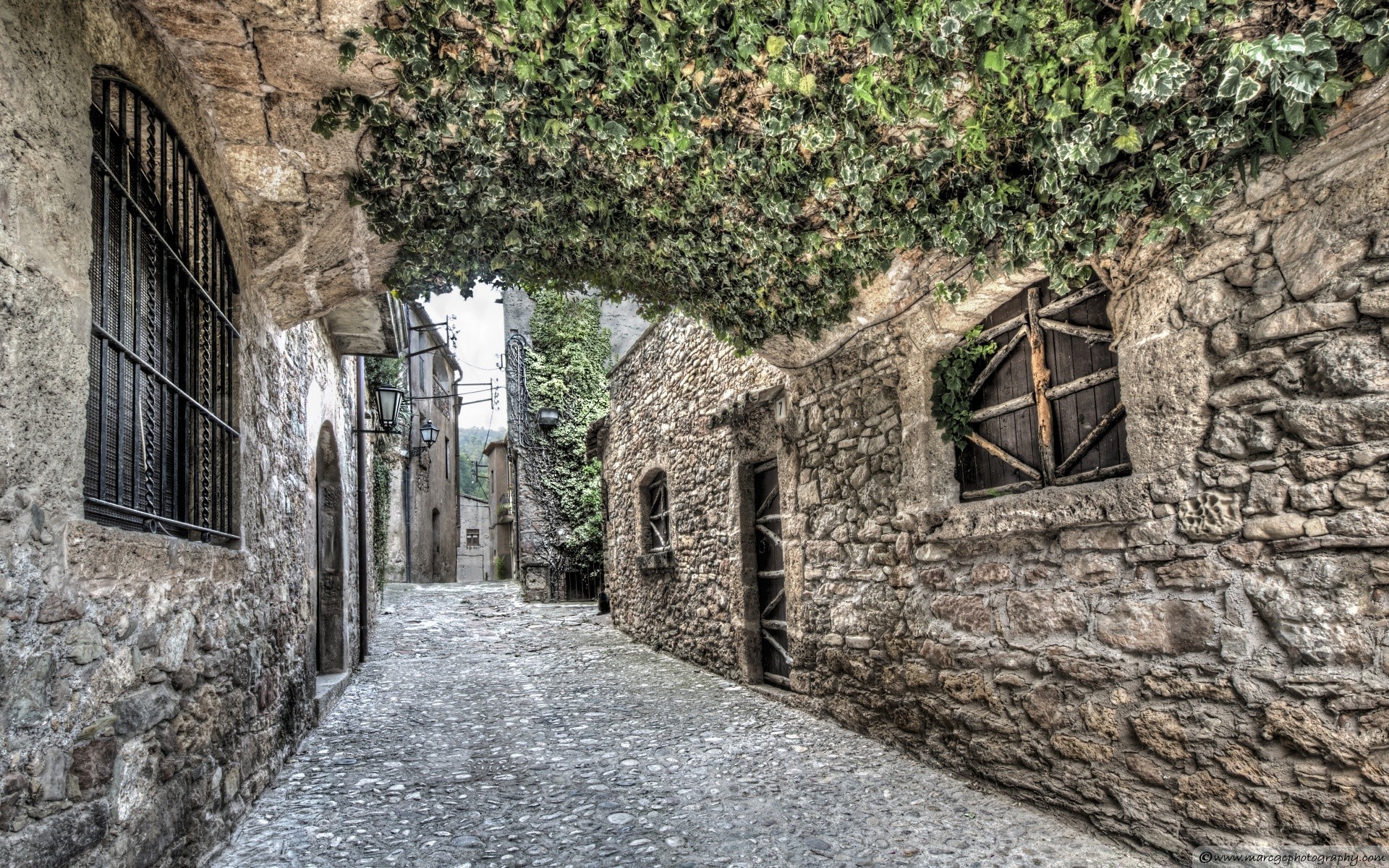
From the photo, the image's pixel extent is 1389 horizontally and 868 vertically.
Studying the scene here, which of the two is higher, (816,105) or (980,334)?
(816,105)

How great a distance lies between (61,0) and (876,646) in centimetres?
435

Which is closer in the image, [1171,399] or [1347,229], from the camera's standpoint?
[1347,229]

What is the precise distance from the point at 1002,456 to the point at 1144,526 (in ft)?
3.16

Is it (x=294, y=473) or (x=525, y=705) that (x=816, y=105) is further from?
(x=525, y=705)

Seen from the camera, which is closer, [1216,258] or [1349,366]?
[1349,366]

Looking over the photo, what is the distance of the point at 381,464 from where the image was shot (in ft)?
44.4

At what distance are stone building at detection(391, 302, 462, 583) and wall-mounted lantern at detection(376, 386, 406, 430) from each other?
8.23 meters

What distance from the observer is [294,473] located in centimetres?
486

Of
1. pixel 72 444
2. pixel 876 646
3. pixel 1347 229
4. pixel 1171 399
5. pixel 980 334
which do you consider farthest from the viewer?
pixel 876 646

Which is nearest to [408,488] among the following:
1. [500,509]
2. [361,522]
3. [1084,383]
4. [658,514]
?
[500,509]

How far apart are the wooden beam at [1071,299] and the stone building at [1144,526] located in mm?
12

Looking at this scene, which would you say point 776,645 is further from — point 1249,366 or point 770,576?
point 1249,366

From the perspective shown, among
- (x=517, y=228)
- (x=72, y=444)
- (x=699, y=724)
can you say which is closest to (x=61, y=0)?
(x=72, y=444)

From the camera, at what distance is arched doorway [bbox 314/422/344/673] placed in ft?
21.3
